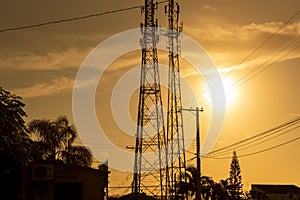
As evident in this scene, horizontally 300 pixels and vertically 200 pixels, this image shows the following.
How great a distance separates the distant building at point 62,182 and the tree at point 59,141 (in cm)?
779

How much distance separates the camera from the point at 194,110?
50062 mm

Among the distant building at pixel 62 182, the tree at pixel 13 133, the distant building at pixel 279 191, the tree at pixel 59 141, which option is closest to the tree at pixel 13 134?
the tree at pixel 13 133

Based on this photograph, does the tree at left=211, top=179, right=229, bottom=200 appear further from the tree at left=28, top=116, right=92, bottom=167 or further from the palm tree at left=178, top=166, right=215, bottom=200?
the tree at left=28, top=116, right=92, bottom=167

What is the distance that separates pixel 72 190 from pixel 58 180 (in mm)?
2596

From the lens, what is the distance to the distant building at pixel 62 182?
126ft

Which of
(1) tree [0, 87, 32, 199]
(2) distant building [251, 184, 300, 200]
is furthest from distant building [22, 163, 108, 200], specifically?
(2) distant building [251, 184, 300, 200]

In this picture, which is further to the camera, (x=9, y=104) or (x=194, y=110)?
(x=194, y=110)

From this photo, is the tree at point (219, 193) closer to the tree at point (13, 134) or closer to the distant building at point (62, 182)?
the distant building at point (62, 182)

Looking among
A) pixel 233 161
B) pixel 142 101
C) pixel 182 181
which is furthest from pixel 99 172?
pixel 233 161

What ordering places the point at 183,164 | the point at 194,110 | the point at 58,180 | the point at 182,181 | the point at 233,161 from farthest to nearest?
1. the point at 233,161
2. the point at 182,181
3. the point at 183,164
4. the point at 194,110
5. the point at 58,180

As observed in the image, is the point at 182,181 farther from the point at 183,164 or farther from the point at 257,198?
the point at 257,198

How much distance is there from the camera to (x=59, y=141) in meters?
53.8

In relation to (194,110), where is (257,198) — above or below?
below

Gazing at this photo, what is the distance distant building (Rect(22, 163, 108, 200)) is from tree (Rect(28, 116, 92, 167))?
307 inches
